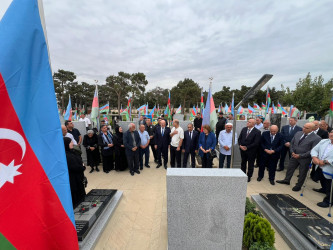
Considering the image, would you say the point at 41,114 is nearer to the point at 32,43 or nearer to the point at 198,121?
the point at 32,43

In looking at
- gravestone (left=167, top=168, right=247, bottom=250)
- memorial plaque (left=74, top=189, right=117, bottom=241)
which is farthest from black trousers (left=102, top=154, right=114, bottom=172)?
gravestone (left=167, top=168, right=247, bottom=250)

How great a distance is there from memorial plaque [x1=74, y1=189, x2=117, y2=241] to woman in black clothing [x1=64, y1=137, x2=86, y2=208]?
0.63 ft

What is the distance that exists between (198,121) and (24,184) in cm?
976

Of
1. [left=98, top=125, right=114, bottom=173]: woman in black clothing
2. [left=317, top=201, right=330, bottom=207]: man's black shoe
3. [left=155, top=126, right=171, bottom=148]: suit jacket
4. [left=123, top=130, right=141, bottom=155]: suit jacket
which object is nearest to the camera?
[left=317, top=201, right=330, bottom=207]: man's black shoe

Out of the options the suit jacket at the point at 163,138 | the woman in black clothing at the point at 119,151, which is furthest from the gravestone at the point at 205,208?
the woman in black clothing at the point at 119,151

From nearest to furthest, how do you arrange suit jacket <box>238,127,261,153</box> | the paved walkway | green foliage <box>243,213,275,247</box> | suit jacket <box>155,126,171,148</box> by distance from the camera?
green foliage <box>243,213,275,247</box> < the paved walkway < suit jacket <box>238,127,261,153</box> < suit jacket <box>155,126,171,148</box>

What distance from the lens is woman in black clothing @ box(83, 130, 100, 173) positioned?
250 inches

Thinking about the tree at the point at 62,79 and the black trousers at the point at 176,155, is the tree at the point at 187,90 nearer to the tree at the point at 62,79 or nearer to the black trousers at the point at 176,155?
the tree at the point at 62,79

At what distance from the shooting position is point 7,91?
131 centimetres

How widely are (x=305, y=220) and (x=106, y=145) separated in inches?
232

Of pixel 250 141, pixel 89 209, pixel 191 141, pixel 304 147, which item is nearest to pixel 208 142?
pixel 191 141

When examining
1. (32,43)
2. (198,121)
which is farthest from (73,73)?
(32,43)

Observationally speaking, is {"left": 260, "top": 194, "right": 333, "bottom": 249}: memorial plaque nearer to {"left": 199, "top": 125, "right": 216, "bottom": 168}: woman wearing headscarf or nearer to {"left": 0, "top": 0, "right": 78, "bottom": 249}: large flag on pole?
{"left": 199, "top": 125, "right": 216, "bottom": 168}: woman wearing headscarf

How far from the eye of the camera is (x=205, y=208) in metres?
2.50
